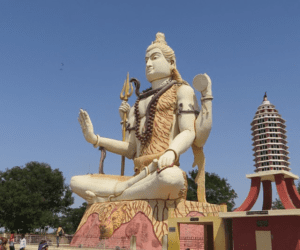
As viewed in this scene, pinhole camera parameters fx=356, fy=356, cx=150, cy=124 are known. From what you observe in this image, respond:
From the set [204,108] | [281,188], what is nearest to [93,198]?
[204,108]

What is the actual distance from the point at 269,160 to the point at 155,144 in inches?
149

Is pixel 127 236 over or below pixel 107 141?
below

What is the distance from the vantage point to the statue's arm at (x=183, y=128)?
10.2 meters

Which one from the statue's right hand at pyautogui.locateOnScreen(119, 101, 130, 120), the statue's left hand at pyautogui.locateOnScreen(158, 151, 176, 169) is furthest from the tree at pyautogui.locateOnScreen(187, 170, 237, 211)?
the statue's left hand at pyautogui.locateOnScreen(158, 151, 176, 169)

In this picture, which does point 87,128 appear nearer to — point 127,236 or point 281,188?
point 127,236

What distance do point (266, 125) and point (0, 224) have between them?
18972mm

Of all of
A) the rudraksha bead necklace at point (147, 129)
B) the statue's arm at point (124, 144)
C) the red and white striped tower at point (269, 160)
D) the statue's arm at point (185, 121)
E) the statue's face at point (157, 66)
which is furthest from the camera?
the statue's arm at point (124, 144)

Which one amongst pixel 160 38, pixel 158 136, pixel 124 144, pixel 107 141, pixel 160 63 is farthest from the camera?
pixel 160 38

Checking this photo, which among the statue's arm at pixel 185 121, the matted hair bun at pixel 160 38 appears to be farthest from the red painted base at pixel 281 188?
the matted hair bun at pixel 160 38

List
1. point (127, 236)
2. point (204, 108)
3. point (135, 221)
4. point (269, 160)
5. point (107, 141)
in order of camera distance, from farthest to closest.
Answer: point (107, 141) < point (204, 108) < point (135, 221) < point (127, 236) < point (269, 160)

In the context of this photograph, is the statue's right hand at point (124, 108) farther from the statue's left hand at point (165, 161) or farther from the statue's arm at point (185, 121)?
the statue's left hand at point (165, 161)

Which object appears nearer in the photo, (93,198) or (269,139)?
(269,139)

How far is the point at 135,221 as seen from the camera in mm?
10188

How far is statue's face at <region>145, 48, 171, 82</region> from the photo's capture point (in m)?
12.5
